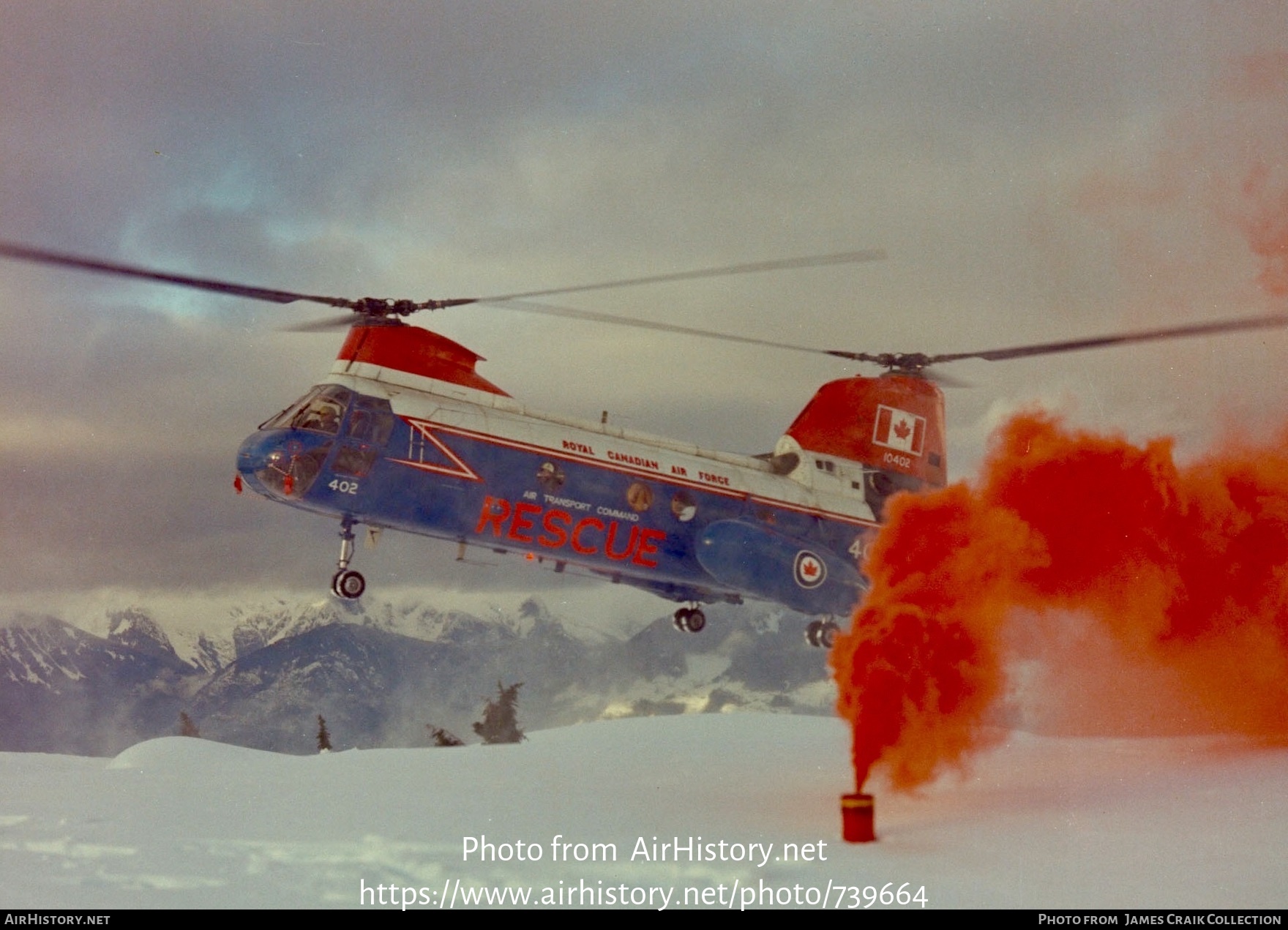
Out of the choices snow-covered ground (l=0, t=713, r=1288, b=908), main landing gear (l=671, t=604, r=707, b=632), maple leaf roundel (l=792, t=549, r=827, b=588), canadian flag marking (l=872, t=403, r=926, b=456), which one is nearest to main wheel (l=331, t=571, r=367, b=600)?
snow-covered ground (l=0, t=713, r=1288, b=908)

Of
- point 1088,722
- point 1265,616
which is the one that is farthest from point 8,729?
point 1265,616

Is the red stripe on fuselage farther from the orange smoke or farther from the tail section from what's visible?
the orange smoke

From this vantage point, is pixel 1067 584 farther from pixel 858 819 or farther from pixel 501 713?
pixel 501 713

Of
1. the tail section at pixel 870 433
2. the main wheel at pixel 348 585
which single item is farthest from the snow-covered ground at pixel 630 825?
the tail section at pixel 870 433

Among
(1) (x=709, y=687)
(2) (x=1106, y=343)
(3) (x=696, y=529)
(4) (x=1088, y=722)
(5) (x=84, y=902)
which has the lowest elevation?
(5) (x=84, y=902)

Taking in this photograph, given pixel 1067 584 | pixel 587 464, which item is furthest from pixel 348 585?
pixel 1067 584
